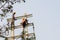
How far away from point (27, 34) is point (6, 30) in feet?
5.36

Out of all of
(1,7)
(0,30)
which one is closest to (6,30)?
(0,30)

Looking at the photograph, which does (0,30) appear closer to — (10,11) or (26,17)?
(10,11)

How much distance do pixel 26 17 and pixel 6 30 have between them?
7.37 ft

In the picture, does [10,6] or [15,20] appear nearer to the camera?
[10,6]

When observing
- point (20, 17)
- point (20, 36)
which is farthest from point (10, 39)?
point (20, 17)

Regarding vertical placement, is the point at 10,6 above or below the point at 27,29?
above

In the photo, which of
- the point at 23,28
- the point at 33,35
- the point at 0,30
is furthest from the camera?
the point at 23,28

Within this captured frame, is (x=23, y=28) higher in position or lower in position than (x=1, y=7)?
lower

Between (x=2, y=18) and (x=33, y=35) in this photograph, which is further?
(x=33, y=35)

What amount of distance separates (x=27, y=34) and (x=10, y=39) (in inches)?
28.2

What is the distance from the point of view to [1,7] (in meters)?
8.59

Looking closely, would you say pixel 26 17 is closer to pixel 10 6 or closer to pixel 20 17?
pixel 20 17

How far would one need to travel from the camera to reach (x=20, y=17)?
10688mm

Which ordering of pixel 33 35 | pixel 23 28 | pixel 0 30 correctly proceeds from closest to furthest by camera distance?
1. pixel 0 30
2. pixel 33 35
3. pixel 23 28
